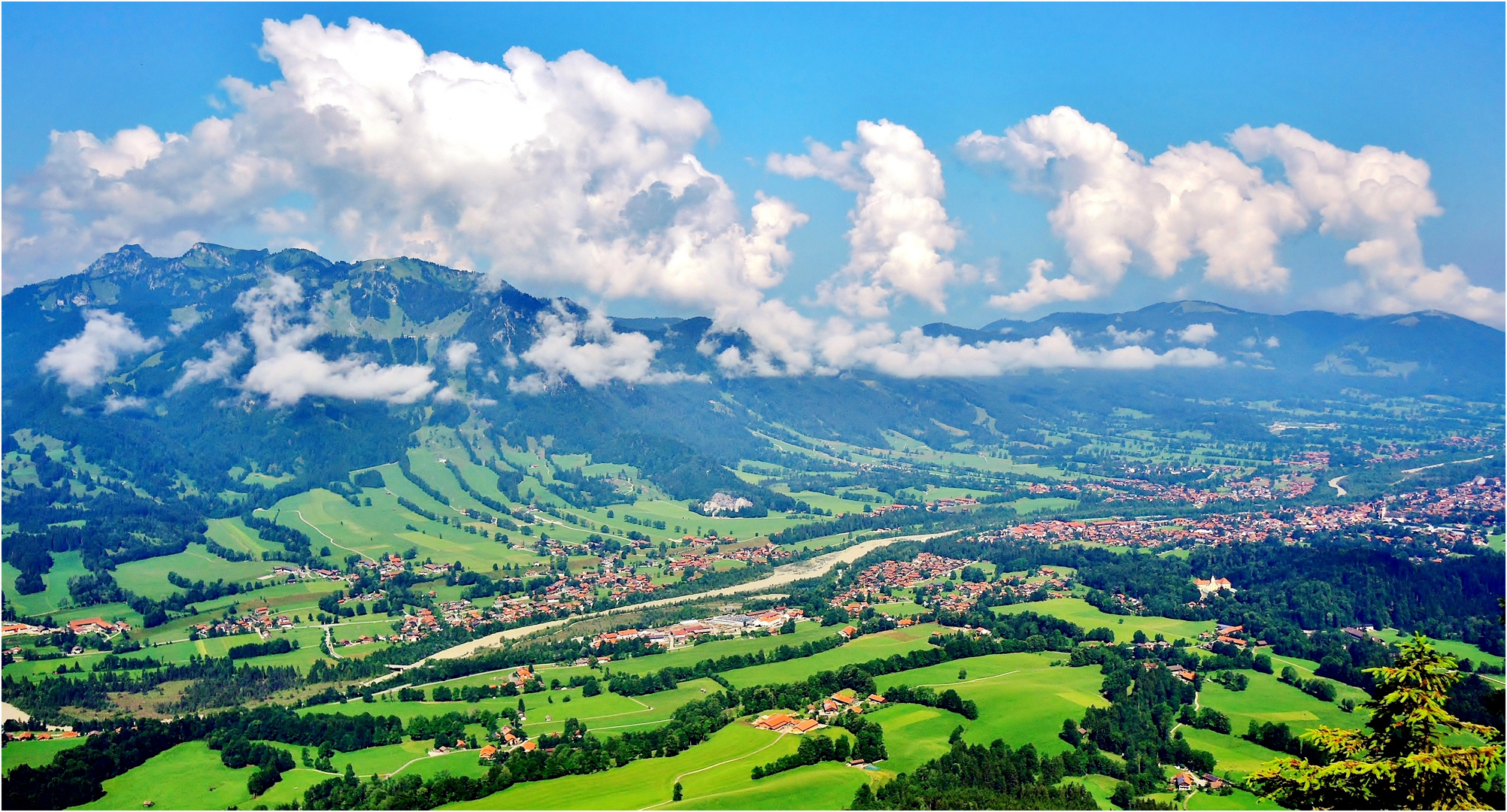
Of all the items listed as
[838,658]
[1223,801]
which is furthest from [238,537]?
[1223,801]

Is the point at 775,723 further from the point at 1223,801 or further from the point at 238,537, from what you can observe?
the point at 238,537

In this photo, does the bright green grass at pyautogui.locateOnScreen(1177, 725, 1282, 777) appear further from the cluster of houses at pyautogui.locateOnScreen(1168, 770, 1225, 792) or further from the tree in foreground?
the tree in foreground

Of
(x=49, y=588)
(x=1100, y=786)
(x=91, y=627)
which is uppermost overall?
(x=49, y=588)

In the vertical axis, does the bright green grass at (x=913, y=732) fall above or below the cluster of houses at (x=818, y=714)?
below

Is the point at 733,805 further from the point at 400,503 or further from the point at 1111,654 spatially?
the point at 400,503

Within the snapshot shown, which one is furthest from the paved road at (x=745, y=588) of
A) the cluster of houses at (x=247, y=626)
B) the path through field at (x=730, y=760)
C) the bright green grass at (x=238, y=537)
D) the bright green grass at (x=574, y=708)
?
the bright green grass at (x=238, y=537)

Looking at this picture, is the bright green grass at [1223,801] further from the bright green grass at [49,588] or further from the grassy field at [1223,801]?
the bright green grass at [49,588]

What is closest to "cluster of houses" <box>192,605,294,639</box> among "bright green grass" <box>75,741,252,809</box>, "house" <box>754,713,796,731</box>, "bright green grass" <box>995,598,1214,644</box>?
"bright green grass" <box>75,741,252,809</box>
